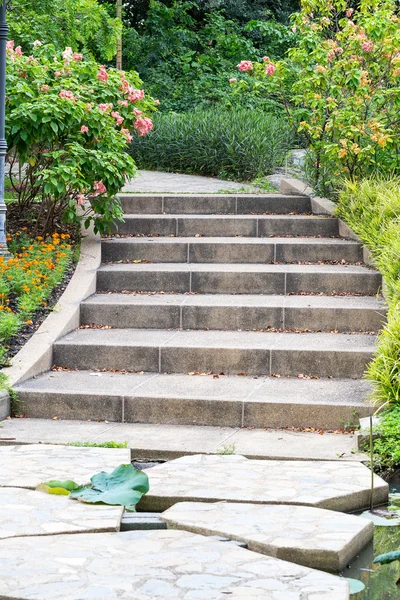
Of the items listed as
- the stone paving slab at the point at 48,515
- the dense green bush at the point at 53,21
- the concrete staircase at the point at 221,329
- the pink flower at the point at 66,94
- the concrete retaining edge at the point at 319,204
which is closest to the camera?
the stone paving slab at the point at 48,515

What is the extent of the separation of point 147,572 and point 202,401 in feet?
8.92

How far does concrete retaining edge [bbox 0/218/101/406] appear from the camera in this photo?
6.78m

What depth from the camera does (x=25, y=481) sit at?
477 centimetres

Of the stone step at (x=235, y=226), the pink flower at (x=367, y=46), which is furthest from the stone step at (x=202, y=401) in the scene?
the pink flower at (x=367, y=46)

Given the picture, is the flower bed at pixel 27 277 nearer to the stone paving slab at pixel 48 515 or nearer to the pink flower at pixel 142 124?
the pink flower at pixel 142 124

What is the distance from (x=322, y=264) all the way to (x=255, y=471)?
3993 millimetres

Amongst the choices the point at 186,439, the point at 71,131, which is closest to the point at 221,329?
the point at 186,439

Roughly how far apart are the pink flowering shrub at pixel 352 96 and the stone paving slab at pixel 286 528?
5785 millimetres

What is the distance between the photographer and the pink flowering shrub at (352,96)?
9586 millimetres

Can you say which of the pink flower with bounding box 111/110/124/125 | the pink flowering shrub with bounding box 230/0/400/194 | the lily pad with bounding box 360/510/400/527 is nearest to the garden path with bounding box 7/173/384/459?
the pink flowering shrub with bounding box 230/0/400/194

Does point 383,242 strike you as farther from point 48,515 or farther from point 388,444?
point 48,515

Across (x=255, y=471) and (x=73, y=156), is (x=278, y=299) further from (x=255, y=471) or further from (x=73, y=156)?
(x=255, y=471)

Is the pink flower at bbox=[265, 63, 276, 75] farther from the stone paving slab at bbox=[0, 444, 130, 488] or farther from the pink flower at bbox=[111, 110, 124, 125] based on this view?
the stone paving slab at bbox=[0, 444, 130, 488]

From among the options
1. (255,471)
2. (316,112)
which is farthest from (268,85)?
(255,471)
